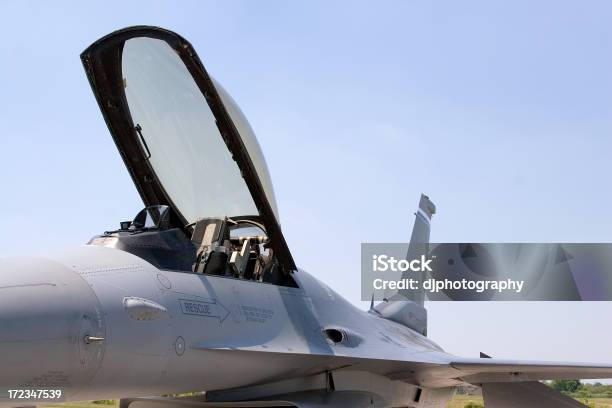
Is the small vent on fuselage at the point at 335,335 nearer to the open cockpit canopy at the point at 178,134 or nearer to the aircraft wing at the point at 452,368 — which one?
the aircraft wing at the point at 452,368

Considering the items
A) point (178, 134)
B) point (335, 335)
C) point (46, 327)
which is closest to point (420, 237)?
point (335, 335)

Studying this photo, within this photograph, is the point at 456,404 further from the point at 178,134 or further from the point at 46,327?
the point at 46,327

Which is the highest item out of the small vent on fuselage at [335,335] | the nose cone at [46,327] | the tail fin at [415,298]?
the tail fin at [415,298]

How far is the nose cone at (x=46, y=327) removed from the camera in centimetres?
437

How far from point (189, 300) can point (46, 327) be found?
4.91 ft

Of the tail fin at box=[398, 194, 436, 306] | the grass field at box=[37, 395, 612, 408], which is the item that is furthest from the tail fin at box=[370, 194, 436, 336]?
the grass field at box=[37, 395, 612, 408]

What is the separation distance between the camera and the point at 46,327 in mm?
4512

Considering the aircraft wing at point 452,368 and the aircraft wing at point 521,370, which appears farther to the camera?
the aircraft wing at point 521,370

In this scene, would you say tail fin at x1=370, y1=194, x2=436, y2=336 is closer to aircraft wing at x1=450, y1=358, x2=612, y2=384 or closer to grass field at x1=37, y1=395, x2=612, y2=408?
grass field at x1=37, y1=395, x2=612, y2=408

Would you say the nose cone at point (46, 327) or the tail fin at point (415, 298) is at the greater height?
the tail fin at point (415, 298)

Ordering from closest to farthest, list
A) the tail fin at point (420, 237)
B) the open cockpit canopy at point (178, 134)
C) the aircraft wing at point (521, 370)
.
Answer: the open cockpit canopy at point (178, 134) → the aircraft wing at point (521, 370) → the tail fin at point (420, 237)

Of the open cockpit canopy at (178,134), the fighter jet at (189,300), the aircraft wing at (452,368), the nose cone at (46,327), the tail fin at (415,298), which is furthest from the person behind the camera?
the tail fin at (415,298)

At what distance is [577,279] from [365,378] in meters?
16.1

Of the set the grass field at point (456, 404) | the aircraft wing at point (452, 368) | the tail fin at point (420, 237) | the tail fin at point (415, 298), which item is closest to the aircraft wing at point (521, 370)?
the aircraft wing at point (452, 368)
